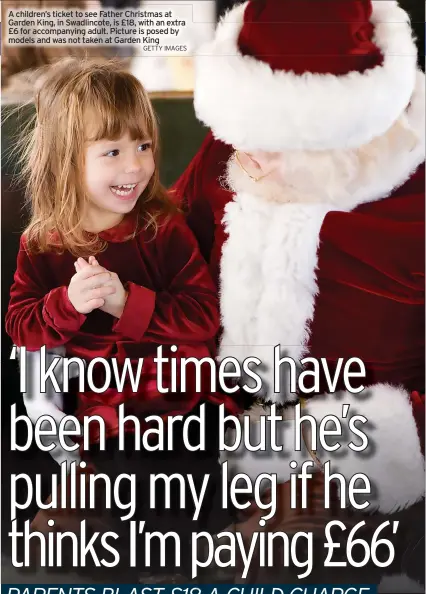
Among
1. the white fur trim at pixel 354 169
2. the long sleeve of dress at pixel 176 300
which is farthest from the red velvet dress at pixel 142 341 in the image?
the white fur trim at pixel 354 169

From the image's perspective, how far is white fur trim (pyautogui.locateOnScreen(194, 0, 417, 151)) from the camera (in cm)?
109

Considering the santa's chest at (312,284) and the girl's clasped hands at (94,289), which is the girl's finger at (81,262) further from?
the santa's chest at (312,284)

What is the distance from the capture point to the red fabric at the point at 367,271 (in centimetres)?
116

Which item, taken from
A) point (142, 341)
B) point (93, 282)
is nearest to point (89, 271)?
point (93, 282)

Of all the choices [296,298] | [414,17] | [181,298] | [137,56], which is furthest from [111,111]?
[414,17]

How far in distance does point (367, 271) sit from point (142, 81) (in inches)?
19.4

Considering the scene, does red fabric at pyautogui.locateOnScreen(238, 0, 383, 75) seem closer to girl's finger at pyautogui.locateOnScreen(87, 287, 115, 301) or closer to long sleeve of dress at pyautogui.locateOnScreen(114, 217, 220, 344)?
long sleeve of dress at pyautogui.locateOnScreen(114, 217, 220, 344)

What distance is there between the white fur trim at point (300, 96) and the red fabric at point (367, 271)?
7 centimetres

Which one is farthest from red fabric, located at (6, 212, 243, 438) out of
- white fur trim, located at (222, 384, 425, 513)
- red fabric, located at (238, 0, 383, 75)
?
red fabric, located at (238, 0, 383, 75)

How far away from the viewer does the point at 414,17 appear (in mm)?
1170

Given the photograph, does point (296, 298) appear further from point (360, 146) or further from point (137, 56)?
point (137, 56)

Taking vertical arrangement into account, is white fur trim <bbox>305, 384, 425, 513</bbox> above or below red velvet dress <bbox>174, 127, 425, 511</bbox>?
below

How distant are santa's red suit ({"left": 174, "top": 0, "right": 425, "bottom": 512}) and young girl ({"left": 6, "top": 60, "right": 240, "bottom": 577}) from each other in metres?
0.06

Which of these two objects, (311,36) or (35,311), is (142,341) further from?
(311,36)
